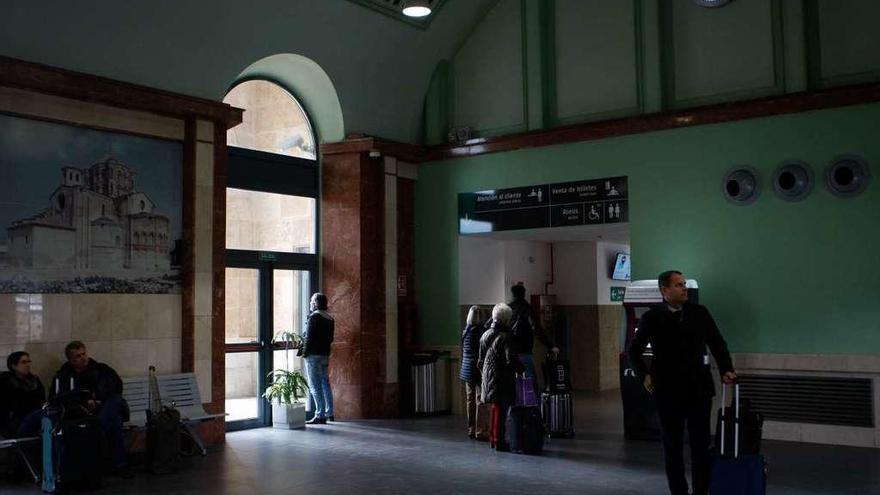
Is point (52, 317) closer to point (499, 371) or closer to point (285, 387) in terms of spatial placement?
point (285, 387)

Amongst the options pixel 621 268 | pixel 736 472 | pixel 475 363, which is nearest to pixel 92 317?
pixel 475 363

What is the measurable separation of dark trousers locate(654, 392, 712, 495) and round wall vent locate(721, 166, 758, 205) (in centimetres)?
405

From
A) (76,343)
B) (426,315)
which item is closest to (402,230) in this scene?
(426,315)

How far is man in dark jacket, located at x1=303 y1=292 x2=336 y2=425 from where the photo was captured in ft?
33.3

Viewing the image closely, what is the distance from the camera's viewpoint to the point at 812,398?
27.9 feet

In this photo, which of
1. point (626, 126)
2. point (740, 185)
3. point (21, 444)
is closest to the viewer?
point (21, 444)

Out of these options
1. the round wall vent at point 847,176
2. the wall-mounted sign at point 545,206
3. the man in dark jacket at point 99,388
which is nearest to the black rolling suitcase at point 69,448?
the man in dark jacket at point 99,388

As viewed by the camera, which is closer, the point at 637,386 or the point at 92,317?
the point at 92,317

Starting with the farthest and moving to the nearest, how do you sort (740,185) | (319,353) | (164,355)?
(319,353) < (740,185) < (164,355)

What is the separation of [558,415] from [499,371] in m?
1.20

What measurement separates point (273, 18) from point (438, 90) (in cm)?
274

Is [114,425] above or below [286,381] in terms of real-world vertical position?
below

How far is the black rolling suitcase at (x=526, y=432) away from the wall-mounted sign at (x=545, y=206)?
284cm

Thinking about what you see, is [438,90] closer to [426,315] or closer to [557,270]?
[426,315]
